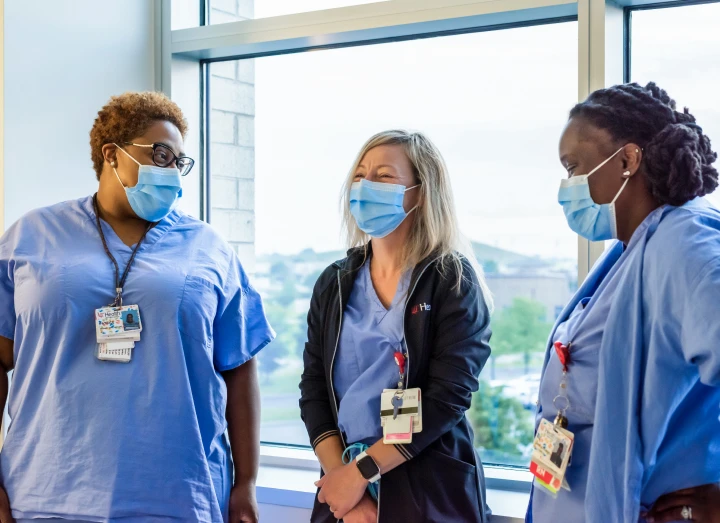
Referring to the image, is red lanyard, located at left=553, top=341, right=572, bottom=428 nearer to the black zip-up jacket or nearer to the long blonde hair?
the black zip-up jacket

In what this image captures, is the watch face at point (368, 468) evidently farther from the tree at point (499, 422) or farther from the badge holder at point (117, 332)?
the tree at point (499, 422)

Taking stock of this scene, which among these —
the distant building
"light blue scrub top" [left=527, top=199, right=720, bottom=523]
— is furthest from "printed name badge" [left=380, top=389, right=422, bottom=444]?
the distant building

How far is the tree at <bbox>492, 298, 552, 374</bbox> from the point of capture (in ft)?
8.20

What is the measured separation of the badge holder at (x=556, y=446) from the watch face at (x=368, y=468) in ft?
1.23

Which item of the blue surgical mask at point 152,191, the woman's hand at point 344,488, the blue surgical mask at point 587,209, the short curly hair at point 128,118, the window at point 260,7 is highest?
the window at point 260,7

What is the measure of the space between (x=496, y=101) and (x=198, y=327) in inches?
48.9

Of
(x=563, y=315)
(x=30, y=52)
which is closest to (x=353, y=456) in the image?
(x=563, y=315)

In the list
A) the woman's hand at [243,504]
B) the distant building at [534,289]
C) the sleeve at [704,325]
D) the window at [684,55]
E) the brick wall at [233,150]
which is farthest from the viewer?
the brick wall at [233,150]

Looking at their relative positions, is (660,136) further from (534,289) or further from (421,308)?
(534,289)

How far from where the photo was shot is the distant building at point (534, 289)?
2463 millimetres

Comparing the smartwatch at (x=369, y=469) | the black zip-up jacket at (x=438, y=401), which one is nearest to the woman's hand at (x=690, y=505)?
the black zip-up jacket at (x=438, y=401)

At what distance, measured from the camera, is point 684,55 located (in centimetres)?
227

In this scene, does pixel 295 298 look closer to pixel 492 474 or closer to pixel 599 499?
pixel 492 474

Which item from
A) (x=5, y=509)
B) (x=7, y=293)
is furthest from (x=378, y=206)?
(x=5, y=509)
